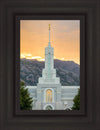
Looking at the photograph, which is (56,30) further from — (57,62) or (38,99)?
(38,99)

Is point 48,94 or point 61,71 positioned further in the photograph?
point 48,94

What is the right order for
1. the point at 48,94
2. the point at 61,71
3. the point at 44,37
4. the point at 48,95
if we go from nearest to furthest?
the point at 61,71 < the point at 44,37 < the point at 48,95 < the point at 48,94

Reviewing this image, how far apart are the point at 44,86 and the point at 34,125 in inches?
176

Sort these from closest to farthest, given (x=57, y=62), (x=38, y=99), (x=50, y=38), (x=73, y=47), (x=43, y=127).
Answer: (x=43, y=127)
(x=57, y=62)
(x=73, y=47)
(x=50, y=38)
(x=38, y=99)

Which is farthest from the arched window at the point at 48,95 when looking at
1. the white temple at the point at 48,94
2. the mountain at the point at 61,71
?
the mountain at the point at 61,71

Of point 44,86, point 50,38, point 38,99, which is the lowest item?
point 38,99

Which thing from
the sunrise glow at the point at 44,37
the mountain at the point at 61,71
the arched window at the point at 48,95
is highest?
the sunrise glow at the point at 44,37

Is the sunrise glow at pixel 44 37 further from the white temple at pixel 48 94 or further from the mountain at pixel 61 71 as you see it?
the mountain at pixel 61 71

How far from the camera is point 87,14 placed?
658 mm

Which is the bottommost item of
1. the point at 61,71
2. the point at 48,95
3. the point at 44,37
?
the point at 48,95

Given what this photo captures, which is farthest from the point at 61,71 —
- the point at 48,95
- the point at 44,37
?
the point at 48,95

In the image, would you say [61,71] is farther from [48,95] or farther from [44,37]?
[48,95]

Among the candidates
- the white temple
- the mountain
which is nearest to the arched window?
the white temple

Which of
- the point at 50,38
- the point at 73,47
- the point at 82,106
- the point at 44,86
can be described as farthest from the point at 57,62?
the point at 82,106
